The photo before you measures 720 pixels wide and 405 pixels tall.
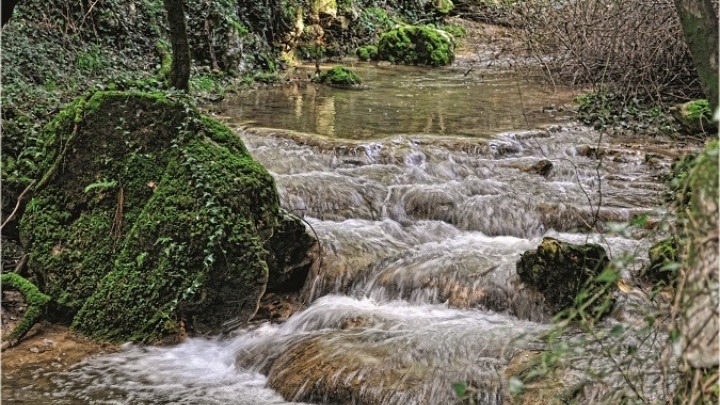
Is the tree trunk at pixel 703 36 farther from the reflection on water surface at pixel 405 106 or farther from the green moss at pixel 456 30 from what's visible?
the green moss at pixel 456 30

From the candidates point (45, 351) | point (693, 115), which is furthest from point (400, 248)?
point (693, 115)

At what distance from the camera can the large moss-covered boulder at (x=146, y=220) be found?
5.56 meters

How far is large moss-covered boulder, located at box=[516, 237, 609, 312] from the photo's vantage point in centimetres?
551

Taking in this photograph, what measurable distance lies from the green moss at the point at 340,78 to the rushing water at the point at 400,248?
6.90 ft

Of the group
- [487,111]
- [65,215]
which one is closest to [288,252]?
[65,215]

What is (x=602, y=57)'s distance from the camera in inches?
470

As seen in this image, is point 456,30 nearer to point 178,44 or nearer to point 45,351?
point 178,44

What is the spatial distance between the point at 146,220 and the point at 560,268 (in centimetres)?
353

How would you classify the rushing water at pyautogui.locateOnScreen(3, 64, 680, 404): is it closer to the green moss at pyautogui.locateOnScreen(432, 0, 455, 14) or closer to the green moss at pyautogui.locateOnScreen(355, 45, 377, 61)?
the green moss at pyautogui.locateOnScreen(355, 45, 377, 61)

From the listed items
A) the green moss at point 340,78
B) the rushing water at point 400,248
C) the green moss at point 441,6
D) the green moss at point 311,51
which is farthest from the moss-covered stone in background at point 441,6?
the rushing water at point 400,248

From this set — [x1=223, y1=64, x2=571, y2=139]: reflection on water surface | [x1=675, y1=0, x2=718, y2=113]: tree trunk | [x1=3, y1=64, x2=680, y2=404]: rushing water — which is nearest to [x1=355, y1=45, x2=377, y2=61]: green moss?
[x1=223, y1=64, x2=571, y2=139]: reflection on water surface

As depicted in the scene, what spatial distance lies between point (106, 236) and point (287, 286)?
1.69 meters

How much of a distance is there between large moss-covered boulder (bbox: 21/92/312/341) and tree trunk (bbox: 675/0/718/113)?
140 inches

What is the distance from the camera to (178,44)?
8922mm
